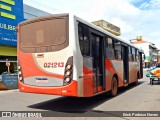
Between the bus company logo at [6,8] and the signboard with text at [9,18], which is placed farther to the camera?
the bus company logo at [6,8]

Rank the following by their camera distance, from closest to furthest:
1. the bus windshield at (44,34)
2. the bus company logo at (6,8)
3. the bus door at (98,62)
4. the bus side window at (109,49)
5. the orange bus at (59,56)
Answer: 1. the orange bus at (59,56)
2. the bus windshield at (44,34)
3. the bus door at (98,62)
4. the bus side window at (109,49)
5. the bus company logo at (6,8)

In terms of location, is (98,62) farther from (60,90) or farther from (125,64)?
(125,64)

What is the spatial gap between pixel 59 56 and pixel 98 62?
8.00ft

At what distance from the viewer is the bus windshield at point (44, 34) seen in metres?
7.83

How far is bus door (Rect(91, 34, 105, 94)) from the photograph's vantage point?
9172 mm

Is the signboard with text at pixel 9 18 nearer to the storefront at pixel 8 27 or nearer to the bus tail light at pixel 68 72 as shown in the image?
the storefront at pixel 8 27

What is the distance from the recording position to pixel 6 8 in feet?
77.0

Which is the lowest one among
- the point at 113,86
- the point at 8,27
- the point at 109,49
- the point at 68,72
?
the point at 113,86

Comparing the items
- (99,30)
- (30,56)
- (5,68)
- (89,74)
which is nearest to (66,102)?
(89,74)

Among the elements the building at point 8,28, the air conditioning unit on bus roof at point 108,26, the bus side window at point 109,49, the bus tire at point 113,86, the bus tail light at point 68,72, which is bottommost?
the bus tire at point 113,86

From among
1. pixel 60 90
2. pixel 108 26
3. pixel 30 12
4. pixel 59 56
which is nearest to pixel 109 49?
pixel 59 56

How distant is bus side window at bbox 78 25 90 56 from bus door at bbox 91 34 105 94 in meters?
0.61

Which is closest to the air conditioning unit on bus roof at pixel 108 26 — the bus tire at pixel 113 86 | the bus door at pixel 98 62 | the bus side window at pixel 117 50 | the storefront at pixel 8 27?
the storefront at pixel 8 27

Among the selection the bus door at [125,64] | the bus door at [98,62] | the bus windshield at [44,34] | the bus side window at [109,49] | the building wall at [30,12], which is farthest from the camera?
the building wall at [30,12]
